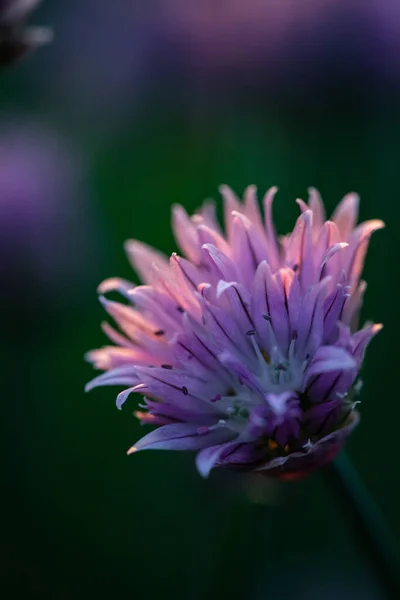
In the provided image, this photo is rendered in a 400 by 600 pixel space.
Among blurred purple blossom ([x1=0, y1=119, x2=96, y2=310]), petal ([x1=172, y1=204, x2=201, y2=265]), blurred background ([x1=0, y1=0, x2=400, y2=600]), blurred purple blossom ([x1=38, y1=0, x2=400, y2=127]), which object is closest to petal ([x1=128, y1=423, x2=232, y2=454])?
petal ([x1=172, y1=204, x2=201, y2=265])

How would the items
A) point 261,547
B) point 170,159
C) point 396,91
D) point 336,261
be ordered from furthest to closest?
point 170,159, point 396,91, point 261,547, point 336,261

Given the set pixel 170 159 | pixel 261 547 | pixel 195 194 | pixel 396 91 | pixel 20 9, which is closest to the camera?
pixel 20 9

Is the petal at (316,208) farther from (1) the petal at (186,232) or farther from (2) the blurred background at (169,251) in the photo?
(2) the blurred background at (169,251)

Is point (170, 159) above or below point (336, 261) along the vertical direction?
above

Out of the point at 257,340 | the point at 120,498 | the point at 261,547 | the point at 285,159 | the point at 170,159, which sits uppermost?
the point at 170,159

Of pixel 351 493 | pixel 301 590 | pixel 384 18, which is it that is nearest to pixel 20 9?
pixel 351 493

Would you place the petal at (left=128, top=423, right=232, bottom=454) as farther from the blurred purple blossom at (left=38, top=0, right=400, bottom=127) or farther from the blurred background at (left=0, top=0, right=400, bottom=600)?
the blurred purple blossom at (left=38, top=0, right=400, bottom=127)

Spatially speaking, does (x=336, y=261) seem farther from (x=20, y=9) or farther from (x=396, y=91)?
(x=396, y=91)

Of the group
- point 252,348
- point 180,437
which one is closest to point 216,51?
point 252,348
